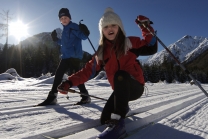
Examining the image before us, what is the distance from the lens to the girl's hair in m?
2.30

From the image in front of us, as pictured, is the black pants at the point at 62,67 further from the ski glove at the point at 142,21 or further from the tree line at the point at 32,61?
the tree line at the point at 32,61

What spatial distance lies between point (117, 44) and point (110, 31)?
Result: 0.24 meters

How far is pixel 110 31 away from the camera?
248 cm

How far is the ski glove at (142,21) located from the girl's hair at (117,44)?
0.83 feet

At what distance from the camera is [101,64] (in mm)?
2553

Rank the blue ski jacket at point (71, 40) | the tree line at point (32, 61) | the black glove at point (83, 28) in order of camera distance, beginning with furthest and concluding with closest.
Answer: the tree line at point (32, 61) < the blue ski jacket at point (71, 40) < the black glove at point (83, 28)

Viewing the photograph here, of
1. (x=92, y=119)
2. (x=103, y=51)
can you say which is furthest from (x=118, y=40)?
(x=92, y=119)

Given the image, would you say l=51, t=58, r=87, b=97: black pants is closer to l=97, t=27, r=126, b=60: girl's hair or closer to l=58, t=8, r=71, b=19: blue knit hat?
l=58, t=8, r=71, b=19: blue knit hat

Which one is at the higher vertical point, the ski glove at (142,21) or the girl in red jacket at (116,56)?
the ski glove at (142,21)

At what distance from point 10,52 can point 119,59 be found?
64529 mm

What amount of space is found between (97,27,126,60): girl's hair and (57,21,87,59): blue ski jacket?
1.48 metres

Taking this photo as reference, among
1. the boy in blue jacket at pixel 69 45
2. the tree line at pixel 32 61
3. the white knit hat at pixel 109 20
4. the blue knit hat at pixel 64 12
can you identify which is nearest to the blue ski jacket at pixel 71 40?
the boy in blue jacket at pixel 69 45

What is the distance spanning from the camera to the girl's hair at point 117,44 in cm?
230

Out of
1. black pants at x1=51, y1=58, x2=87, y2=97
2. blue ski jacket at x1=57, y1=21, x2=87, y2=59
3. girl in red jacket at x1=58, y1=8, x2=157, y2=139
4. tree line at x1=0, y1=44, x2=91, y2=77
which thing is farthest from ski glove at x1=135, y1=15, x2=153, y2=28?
tree line at x1=0, y1=44, x2=91, y2=77
